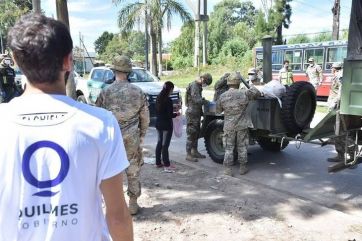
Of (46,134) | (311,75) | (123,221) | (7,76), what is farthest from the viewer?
(311,75)

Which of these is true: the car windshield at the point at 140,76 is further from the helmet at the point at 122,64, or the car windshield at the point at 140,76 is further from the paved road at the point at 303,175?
the helmet at the point at 122,64

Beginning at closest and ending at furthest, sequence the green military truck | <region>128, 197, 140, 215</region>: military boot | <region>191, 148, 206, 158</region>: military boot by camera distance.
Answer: <region>128, 197, 140, 215</region>: military boot < the green military truck < <region>191, 148, 206, 158</region>: military boot

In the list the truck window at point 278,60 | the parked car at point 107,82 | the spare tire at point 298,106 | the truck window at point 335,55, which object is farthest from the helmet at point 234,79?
the truck window at point 278,60

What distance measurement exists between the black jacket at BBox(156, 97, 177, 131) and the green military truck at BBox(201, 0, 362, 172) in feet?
3.30

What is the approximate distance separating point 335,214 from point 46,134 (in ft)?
14.6

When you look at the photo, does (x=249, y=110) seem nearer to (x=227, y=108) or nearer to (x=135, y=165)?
(x=227, y=108)

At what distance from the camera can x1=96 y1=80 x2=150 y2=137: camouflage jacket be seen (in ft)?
15.8

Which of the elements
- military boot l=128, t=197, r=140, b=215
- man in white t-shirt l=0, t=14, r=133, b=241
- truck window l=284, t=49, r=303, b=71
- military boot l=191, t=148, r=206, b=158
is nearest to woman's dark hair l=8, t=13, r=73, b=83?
man in white t-shirt l=0, t=14, r=133, b=241

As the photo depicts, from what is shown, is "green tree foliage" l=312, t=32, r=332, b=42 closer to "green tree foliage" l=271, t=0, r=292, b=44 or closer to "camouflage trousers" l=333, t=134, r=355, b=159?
"green tree foliage" l=271, t=0, r=292, b=44

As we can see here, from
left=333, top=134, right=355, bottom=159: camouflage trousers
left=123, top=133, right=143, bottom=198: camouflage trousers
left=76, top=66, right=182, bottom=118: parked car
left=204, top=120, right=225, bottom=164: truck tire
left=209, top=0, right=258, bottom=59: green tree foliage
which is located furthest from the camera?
left=209, top=0, right=258, bottom=59: green tree foliage

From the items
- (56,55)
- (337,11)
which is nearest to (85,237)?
(56,55)

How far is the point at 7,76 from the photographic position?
11438 mm

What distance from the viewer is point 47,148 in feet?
5.00

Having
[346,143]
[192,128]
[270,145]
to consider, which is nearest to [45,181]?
[346,143]
